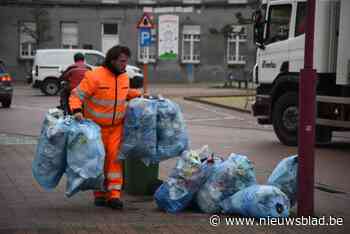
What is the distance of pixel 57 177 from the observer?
323 inches

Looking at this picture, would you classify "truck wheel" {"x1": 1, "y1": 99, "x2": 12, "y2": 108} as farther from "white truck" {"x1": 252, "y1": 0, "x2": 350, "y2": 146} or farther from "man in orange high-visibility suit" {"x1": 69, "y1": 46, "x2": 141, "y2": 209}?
"man in orange high-visibility suit" {"x1": 69, "y1": 46, "x2": 141, "y2": 209}

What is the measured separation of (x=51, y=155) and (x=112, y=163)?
2.18ft

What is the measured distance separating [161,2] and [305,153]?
43400 millimetres

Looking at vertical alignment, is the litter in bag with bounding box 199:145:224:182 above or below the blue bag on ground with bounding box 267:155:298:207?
above

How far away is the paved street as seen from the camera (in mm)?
7355

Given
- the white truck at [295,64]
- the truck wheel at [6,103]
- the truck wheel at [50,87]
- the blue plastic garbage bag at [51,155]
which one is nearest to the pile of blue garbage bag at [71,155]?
the blue plastic garbage bag at [51,155]

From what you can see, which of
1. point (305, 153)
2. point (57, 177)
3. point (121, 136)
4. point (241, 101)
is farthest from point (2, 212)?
point (241, 101)

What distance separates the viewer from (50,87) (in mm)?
35031

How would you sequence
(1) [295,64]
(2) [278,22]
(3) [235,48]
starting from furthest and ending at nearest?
(3) [235,48], (2) [278,22], (1) [295,64]

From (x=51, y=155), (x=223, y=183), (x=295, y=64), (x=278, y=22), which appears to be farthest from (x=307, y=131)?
(x=278, y=22)

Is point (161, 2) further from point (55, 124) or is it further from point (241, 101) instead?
point (55, 124)

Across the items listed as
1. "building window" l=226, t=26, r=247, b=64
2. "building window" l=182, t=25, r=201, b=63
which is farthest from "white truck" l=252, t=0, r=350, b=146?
"building window" l=226, t=26, r=247, b=64

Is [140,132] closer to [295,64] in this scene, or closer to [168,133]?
[168,133]

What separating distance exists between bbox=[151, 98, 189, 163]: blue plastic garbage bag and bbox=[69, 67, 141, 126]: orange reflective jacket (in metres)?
0.43
